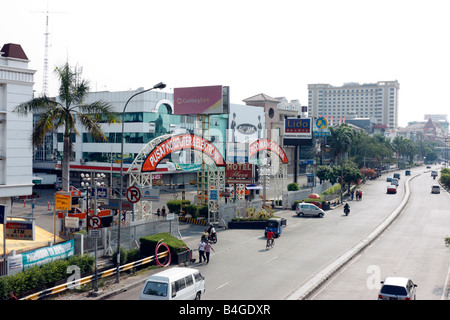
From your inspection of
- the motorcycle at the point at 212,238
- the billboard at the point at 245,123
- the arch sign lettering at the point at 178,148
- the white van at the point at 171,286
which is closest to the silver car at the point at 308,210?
the arch sign lettering at the point at 178,148

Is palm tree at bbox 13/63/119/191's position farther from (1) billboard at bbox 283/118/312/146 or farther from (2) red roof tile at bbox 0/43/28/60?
(1) billboard at bbox 283/118/312/146

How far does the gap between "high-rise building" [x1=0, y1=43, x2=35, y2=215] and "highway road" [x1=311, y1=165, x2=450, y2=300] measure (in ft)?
56.2

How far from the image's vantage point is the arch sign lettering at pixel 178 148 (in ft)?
120

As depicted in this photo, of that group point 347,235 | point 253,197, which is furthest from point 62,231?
point 253,197

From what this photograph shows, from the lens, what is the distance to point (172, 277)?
17578 mm

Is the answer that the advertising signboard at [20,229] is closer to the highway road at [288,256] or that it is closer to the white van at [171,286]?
the highway road at [288,256]

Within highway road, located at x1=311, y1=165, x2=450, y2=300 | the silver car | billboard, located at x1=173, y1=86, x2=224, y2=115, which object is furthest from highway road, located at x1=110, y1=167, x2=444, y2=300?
billboard, located at x1=173, y1=86, x2=224, y2=115

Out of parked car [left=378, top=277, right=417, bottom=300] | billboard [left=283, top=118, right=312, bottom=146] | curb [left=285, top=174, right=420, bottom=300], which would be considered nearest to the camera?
parked car [left=378, top=277, right=417, bottom=300]

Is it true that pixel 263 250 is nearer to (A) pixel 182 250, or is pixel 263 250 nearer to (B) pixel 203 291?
(A) pixel 182 250

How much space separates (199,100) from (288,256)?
18663mm

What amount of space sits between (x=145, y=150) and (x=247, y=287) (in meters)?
19.2

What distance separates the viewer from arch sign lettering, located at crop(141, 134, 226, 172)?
36.7m

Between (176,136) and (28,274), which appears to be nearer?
(28,274)

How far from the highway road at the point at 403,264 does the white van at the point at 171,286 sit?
5774mm
